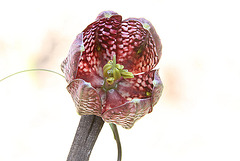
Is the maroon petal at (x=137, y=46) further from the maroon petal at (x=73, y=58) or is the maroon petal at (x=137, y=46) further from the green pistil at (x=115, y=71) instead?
the maroon petal at (x=73, y=58)

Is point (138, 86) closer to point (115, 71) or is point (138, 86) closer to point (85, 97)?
point (115, 71)

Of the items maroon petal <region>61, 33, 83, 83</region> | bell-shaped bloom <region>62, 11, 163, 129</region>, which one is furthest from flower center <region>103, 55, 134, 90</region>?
maroon petal <region>61, 33, 83, 83</region>

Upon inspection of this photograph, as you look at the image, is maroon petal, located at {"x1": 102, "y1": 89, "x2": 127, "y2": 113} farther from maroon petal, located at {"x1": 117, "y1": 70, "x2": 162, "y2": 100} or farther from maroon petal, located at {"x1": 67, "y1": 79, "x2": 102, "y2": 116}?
maroon petal, located at {"x1": 67, "y1": 79, "x2": 102, "y2": 116}

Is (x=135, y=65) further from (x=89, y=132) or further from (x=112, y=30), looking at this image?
(x=89, y=132)

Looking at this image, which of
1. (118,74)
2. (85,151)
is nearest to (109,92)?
(118,74)

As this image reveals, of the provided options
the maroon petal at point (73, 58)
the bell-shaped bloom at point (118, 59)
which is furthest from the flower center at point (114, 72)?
the maroon petal at point (73, 58)
